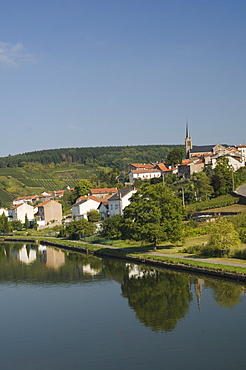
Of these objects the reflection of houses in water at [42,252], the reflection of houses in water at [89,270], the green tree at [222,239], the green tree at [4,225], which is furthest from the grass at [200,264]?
the green tree at [4,225]

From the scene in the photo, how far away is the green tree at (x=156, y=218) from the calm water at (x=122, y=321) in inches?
164

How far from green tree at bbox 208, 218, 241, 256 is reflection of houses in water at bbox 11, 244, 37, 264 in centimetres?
2039

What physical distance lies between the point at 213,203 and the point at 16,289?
34243mm

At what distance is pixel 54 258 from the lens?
5222 cm

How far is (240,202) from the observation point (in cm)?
6134

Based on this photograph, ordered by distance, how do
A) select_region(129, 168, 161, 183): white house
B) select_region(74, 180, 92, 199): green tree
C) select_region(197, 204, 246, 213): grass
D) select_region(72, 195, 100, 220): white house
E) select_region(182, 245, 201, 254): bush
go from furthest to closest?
select_region(129, 168, 161, 183): white house, select_region(74, 180, 92, 199): green tree, select_region(72, 195, 100, 220): white house, select_region(197, 204, 246, 213): grass, select_region(182, 245, 201, 254): bush

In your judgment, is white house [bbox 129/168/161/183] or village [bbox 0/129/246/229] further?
white house [bbox 129/168/161/183]

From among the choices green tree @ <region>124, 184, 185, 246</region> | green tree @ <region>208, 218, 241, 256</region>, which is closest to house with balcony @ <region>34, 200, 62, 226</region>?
green tree @ <region>124, 184, 185, 246</region>

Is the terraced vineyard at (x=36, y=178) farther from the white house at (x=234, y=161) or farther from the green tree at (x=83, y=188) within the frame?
the white house at (x=234, y=161)

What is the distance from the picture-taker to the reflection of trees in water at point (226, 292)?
89.6ft

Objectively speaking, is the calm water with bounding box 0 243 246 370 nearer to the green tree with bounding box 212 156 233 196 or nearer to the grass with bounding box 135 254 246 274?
the grass with bounding box 135 254 246 274

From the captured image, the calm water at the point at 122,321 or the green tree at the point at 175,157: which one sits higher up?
the green tree at the point at 175,157

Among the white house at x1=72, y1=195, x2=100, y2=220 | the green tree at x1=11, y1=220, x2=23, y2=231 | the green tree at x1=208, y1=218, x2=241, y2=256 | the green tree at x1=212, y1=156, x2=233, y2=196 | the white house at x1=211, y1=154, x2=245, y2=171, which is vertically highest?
the white house at x1=211, y1=154, x2=245, y2=171

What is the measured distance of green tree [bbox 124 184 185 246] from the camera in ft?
145
